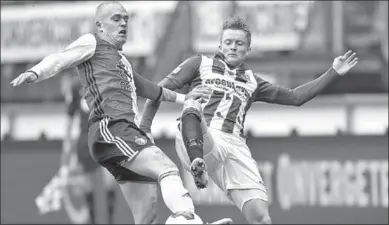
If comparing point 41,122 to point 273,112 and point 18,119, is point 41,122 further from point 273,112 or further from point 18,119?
point 273,112

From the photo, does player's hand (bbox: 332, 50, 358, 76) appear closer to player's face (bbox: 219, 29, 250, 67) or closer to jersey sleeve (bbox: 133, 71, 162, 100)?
player's face (bbox: 219, 29, 250, 67)

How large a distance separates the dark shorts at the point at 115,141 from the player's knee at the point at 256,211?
3.83ft

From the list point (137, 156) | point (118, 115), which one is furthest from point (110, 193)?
point (137, 156)

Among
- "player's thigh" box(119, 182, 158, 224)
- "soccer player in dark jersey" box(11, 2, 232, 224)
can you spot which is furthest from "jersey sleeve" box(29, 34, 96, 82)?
"player's thigh" box(119, 182, 158, 224)

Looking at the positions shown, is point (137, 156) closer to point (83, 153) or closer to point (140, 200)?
point (140, 200)

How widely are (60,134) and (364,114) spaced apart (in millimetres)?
3912

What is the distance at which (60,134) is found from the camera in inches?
494

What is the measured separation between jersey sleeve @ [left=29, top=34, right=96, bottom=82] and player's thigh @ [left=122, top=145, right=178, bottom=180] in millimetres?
751

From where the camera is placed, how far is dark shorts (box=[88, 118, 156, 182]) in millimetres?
6312

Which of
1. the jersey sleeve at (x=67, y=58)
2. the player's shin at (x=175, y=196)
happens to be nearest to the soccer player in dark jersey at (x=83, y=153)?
the jersey sleeve at (x=67, y=58)

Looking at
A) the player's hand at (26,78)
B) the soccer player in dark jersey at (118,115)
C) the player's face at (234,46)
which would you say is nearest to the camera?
the player's hand at (26,78)

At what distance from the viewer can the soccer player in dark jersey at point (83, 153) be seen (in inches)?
437

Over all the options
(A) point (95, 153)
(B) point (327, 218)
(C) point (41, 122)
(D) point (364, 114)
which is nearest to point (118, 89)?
(A) point (95, 153)

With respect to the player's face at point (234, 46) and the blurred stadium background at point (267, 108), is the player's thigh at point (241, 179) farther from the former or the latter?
the blurred stadium background at point (267, 108)
